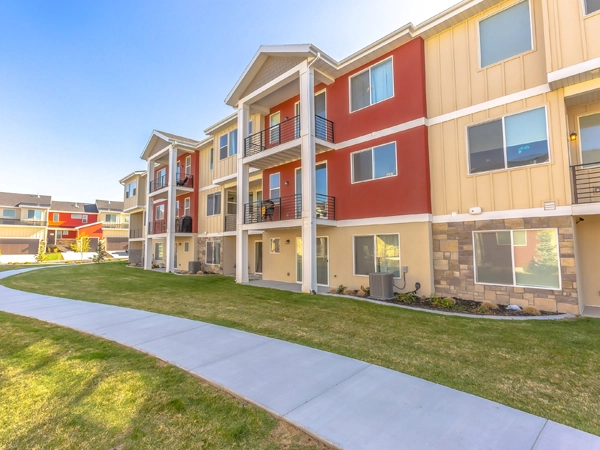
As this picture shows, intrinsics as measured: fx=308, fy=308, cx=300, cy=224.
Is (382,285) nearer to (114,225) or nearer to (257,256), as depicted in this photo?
(257,256)

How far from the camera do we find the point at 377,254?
431 inches

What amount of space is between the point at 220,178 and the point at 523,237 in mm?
15070

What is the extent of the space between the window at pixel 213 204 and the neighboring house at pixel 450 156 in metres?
5.60

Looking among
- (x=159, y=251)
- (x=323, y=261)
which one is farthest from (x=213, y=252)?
(x=323, y=261)

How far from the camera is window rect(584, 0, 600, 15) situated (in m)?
7.29

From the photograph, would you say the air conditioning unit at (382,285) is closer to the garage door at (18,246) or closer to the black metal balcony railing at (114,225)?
the black metal balcony railing at (114,225)

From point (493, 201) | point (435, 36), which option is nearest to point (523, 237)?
point (493, 201)

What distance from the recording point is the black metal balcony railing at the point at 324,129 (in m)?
12.6

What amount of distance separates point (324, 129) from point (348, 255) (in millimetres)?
5307

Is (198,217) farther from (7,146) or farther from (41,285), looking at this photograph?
(7,146)

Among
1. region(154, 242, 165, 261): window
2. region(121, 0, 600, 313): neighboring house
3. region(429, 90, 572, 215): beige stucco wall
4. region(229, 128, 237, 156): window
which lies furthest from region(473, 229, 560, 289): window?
region(154, 242, 165, 261): window

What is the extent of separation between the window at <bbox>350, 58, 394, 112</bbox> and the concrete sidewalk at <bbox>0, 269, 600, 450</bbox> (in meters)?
9.47

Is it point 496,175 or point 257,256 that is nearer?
point 496,175

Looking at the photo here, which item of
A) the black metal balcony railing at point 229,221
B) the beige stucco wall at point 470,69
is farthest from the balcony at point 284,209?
the beige stucco wall at point 470,69
